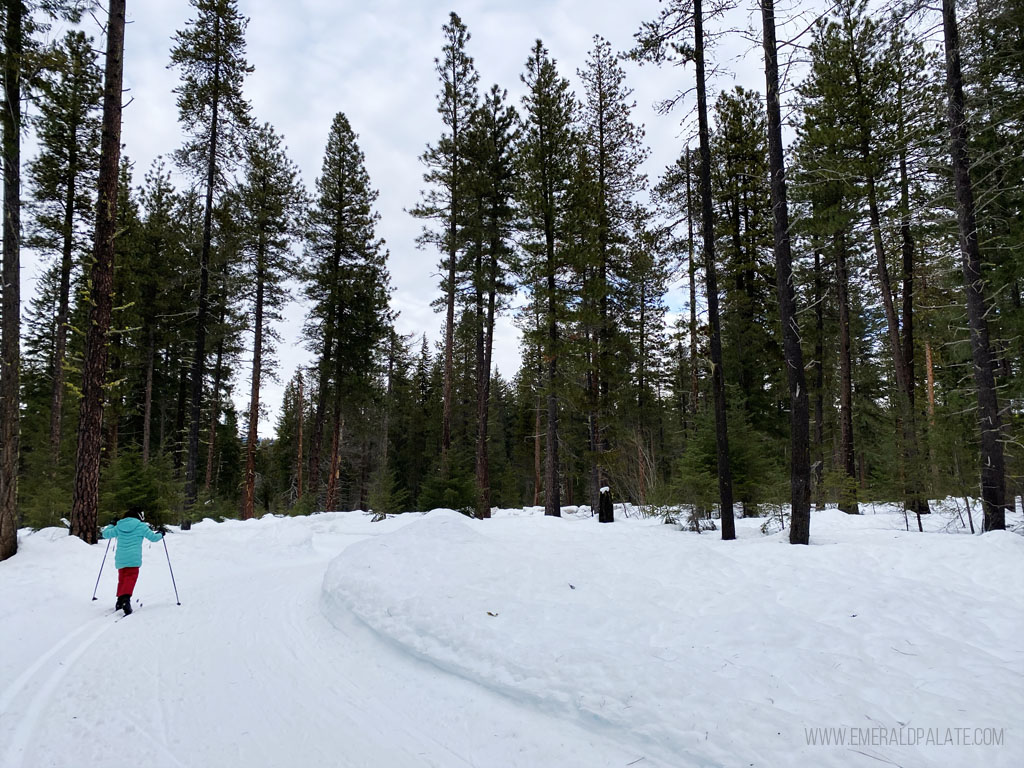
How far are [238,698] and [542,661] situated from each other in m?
2.51

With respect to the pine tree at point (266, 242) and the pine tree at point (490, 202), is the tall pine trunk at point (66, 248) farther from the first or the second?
the pine tree at point (490, 202)

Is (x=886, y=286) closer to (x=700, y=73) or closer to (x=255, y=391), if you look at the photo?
(x=700, y=73)

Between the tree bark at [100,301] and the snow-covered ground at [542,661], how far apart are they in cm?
212

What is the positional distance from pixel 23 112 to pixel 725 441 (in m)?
15.3

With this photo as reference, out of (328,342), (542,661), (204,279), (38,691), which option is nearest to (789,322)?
(542,661)

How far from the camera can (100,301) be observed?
962 centimetres

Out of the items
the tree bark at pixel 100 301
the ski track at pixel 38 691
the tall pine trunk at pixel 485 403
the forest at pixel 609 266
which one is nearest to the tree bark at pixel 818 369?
the forest at pixel 609 266

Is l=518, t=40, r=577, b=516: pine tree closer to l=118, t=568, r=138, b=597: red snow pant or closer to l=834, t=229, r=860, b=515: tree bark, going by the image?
l=834, t=229, r=860, b=515: tree bark

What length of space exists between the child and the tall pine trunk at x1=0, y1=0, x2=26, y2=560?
132 inches

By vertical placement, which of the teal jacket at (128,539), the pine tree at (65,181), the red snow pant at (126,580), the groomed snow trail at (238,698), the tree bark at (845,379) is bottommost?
the groomed snow trail at (238,698)

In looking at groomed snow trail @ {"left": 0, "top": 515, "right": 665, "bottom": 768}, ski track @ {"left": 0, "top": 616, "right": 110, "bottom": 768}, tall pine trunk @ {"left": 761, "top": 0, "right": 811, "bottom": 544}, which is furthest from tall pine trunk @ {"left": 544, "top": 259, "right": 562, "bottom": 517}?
ski track @ {"left": 0, "top": 616, "right": 110, "bottom": 768}

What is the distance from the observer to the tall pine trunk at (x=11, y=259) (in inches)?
346

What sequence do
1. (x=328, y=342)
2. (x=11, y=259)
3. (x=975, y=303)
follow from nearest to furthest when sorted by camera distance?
(x=975, y=303) → (x=11, y=259) → (x=328, y=342)

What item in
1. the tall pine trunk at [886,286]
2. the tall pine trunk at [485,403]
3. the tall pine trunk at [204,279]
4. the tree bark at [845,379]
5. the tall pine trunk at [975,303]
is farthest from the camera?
the tall pine trunk at [485,403]
